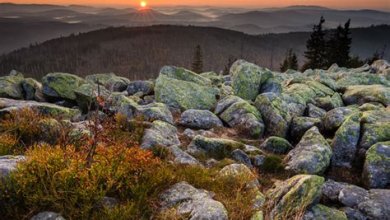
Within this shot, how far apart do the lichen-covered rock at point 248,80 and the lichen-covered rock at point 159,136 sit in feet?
29.3

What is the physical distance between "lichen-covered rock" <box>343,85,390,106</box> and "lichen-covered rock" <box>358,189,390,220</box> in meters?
12.4

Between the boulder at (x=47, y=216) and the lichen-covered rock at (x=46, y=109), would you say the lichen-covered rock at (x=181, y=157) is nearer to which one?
the boulder at (x=47, y=216)

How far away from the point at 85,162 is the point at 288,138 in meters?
12.9

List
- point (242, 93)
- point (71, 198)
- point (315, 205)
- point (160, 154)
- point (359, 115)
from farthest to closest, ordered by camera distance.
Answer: point (242, 93)
point (359, 115)
point (160, 154)
point (315, 205)
point (71, 198)

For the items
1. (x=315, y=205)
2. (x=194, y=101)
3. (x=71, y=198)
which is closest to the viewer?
(x=71, y=198)

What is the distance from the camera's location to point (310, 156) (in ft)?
42.4

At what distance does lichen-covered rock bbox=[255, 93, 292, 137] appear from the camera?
1745 cm

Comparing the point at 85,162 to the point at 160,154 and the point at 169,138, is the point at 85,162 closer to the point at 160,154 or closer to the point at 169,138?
the point at 160,154

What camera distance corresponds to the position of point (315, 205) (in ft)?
30.1

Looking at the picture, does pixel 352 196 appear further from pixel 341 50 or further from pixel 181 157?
pixel 341 50

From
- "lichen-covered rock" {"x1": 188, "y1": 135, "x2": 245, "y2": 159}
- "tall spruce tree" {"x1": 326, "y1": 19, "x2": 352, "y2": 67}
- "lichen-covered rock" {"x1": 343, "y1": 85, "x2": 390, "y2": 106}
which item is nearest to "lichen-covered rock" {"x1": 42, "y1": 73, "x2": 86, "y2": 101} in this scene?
"lichen-covered rock" {"x1": 188, "y1": 135, "x2": 245, "y2": 159}

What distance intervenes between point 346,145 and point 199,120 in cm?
778

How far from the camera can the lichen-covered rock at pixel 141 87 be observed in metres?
25.6

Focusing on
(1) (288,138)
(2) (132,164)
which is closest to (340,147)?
(1) (288,138)
